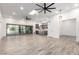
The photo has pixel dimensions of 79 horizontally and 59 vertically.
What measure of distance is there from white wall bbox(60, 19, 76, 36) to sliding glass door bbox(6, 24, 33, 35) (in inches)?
40.4

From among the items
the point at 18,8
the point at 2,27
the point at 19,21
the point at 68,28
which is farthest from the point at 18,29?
the point at 68,28

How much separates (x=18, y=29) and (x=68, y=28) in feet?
4.90

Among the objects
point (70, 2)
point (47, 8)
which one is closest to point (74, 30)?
point (70, 2)

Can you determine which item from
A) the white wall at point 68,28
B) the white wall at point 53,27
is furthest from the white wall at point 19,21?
the white wall at point 68,28

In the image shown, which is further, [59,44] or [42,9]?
[59,44]

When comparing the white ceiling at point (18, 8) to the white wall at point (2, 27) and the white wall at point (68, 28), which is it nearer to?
the white wall at point (2, 27)

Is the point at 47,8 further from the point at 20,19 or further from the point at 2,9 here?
the point at 2,9

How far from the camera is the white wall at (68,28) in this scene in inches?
104

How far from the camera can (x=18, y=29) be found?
2883 mm

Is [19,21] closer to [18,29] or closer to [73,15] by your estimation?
[18,29]

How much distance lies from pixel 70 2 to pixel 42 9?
779 millimetres

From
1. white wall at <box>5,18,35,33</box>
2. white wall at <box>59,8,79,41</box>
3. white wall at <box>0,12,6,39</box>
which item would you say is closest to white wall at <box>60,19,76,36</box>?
white wall at <box>59,8,79,41</box>

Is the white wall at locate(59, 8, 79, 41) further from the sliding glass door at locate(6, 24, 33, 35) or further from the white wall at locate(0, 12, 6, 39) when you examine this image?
the white wall at locate(0, 12, 6, 39)

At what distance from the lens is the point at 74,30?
8.52 ft
